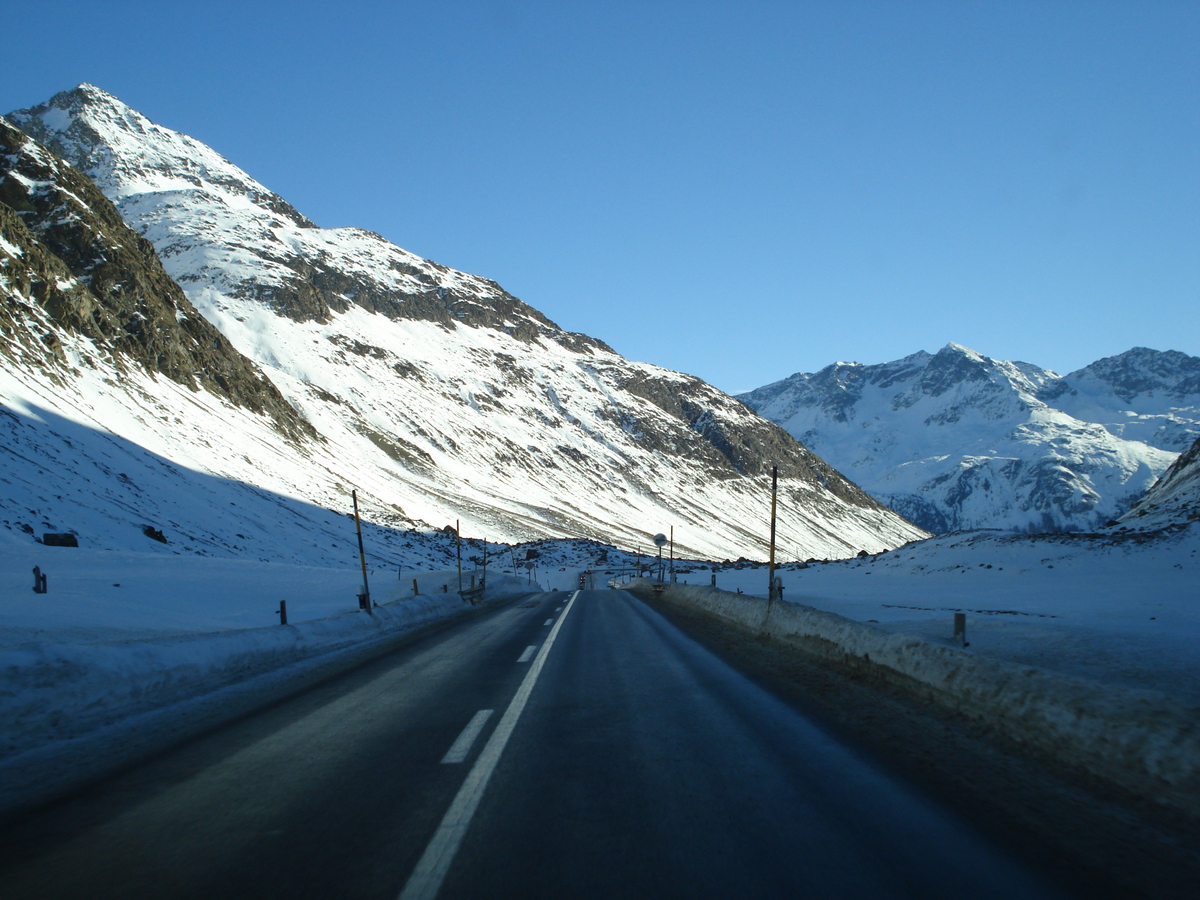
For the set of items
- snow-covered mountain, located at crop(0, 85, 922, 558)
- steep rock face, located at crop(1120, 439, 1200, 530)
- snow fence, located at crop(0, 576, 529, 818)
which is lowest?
snow fence, located at crop(0, 576, 529, 818)

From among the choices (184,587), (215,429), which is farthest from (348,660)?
(215,429)

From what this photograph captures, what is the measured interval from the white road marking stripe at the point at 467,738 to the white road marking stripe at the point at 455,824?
0.17 m

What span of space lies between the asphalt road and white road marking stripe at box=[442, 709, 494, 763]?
3 cm

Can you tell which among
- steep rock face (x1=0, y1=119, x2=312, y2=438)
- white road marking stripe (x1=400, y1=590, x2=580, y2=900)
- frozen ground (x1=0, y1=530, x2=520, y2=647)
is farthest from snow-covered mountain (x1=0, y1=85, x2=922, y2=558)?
white road marking stripe (x1=400, y1=590, x2=580, y2=900)

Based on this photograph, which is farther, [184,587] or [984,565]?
[984,565]

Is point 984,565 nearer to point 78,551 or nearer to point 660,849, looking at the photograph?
point 660,849

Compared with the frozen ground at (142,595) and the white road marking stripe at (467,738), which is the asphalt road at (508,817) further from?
the frozen ground at (142,595)

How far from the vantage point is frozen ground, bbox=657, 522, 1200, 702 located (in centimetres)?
1130

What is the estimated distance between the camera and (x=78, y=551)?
2506 cm

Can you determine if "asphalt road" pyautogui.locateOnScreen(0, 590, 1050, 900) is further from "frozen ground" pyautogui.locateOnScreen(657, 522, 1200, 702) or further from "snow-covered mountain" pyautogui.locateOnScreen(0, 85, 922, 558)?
"snow-covered mountain" pyautogui.locateOnScreen(0, 85, 922, 558)

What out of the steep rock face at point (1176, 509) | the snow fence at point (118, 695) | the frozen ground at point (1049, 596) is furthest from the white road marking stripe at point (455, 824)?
the steep rock face at point (1176, 509)

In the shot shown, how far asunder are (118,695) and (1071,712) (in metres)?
9.85

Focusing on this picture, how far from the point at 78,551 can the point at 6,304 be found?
179 feet

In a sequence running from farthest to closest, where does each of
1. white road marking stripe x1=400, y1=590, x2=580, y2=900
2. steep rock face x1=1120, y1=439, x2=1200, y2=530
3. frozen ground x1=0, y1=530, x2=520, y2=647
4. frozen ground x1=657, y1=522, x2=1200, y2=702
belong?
steep rock face x1=1120, y1=439, x2=1200, y2=530
frozen ground x1=0, y1=530, x2=520, y2=647
frozen ground x1=657, y1=522, x2=1200, y2=702
white road marking stripe x1=400, y1=590, x2=580, y2=900
